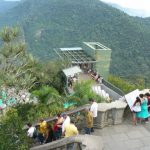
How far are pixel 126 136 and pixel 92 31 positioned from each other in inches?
3190

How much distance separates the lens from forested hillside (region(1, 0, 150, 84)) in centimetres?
6519

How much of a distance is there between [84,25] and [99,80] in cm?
7579

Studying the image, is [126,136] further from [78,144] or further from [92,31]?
[92,31]

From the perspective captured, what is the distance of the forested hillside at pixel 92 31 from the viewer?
6519cm

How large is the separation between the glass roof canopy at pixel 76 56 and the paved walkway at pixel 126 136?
1576cm

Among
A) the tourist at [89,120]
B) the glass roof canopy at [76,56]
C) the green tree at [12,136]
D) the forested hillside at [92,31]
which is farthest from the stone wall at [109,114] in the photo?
the forested hillside at [92,31]

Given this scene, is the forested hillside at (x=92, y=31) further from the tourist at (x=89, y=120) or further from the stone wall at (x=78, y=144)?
the stone wall at (x=78, y=144)

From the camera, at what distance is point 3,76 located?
1656 cm

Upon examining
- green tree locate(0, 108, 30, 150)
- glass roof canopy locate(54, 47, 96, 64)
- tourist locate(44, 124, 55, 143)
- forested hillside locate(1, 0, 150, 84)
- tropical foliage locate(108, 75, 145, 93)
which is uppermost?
green tree locate(0, 108, 30, 150)

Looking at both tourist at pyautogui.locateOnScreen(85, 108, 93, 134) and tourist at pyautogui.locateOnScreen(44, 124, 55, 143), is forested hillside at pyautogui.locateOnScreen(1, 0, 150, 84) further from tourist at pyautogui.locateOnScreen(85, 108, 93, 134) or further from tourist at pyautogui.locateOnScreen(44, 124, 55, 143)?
tourist at pyautogui.locateOnScreen(44, 124, 55, 143)

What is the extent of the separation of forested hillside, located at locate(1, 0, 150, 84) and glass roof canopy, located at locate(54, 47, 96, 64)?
2691cm

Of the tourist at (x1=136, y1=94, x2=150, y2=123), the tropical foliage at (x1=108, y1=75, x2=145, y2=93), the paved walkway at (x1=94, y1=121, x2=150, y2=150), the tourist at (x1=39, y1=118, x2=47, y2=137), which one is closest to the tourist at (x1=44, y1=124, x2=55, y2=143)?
the tourist at (x1=39, y1=118, x2=47, y2=137)

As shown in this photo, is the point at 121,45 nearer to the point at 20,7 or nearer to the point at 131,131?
the point at 131,131

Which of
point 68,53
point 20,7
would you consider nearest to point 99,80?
point 68,53
